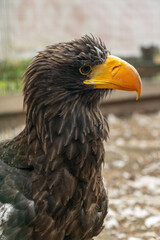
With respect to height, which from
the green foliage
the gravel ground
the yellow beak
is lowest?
the gravel ground

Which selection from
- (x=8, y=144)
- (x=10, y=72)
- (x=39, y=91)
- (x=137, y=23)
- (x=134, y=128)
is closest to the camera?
(x=39, y=91)

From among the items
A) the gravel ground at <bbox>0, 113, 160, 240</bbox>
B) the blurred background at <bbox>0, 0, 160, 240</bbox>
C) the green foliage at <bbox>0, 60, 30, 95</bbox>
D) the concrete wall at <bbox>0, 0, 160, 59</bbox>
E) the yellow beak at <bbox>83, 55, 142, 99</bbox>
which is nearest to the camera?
the yellow beak at <bbox>83, 55, 142, 99</bbox>

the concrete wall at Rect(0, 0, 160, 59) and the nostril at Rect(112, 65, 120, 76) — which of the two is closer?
the nostril at Rect(112, 65, 120, 76)

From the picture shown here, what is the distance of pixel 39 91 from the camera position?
2.02 m

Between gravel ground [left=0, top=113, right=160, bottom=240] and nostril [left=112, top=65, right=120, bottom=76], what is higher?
nostril [left=112, top=65, right=120, bottom=76]

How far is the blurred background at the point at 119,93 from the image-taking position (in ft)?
10.8

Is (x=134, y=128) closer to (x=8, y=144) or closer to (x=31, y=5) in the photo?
(x=31, y=5)

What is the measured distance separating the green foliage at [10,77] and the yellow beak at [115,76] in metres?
2.75

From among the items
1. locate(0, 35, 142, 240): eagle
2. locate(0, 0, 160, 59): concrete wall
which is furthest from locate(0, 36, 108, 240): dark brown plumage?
locate(0, 0, 160, 59): concrete wall

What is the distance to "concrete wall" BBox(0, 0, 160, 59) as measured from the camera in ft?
16.5

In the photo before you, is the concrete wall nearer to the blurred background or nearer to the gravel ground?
the blurred background

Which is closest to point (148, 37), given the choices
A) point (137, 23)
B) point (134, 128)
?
point (137, 23)

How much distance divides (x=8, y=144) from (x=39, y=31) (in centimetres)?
340

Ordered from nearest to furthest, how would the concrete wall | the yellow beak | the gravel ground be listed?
the yellow beak → the gravel ground → the concrete wall
